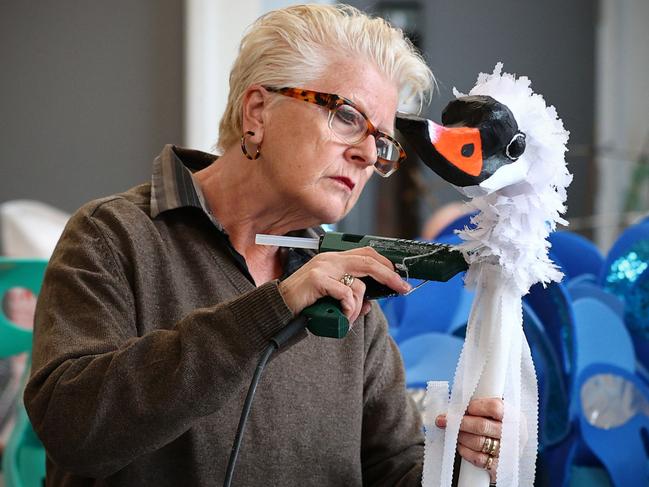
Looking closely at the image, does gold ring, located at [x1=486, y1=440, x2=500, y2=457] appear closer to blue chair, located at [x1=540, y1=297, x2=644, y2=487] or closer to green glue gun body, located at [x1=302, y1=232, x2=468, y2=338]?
green glue gun body, located at [x1=302, y1=232, x2=468, y2=338]

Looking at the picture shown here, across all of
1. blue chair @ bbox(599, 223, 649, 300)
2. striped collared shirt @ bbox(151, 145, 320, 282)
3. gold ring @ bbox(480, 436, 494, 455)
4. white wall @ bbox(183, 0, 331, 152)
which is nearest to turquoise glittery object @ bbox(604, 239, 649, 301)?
blue chair @ bbox(599, 223, 649, 300)

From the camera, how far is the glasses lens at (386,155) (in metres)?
1.20

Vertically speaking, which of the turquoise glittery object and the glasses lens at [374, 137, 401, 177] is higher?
the glasses lens at [374, 137, 401, 177]

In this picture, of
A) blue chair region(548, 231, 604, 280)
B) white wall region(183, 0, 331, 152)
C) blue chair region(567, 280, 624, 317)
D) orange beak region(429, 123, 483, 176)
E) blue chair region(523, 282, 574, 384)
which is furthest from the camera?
white wall region(183, 0, 331, 152)

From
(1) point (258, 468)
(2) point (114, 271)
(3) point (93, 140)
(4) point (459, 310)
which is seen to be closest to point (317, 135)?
(2) point (114, 271)

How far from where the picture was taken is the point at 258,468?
117 cm

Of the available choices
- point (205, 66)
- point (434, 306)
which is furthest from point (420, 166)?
point (434, 306)

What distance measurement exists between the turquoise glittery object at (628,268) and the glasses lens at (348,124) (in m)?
0.56

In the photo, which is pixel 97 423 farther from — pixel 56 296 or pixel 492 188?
pixel 492 188

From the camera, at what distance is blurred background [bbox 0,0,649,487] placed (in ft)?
4.42

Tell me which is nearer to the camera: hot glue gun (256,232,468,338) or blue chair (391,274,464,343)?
hot glue gun (256,232,468,338)

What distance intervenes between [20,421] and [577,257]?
0.97 m

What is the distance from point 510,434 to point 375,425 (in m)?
0.45

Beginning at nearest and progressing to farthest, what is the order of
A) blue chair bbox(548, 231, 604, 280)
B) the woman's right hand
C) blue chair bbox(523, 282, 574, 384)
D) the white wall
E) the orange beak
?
1. the orange beak
2. the woman's right hand
3. blue chair bbox(523, 282, 574, 384)
4. blue chair bbox(548, 231, 604, 280)
5. the white wall
